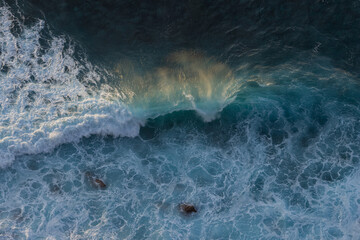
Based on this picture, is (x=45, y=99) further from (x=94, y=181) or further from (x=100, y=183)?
(x=100, y=183)

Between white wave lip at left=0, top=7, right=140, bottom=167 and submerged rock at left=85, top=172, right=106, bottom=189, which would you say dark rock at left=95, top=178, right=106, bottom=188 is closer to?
submerged rock at left=85, top=172, right=106, bottom=189

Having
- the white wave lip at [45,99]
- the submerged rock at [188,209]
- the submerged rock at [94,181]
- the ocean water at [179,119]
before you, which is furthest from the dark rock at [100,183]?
the submerged rock at [188,209]

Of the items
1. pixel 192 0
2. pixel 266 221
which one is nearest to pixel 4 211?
pixel 266 221

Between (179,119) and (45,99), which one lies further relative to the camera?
(179,119)

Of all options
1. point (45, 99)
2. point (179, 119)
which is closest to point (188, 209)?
point (179, 119)

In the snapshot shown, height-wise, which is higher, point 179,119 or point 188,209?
point 179,119

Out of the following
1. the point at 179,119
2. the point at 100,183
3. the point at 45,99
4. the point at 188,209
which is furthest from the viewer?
the point at 179,119

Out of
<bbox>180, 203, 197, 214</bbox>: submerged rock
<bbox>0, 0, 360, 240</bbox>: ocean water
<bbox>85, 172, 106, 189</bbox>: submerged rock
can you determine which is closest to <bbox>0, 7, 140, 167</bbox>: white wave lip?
<bbox>0, 0, 360, 240</bbox>: ocean water
